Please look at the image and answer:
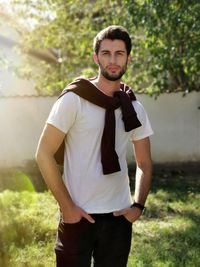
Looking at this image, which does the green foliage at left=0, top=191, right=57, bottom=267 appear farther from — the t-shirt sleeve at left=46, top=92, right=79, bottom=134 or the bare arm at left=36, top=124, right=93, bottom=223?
the t-shirt sleeve at left=46, top=92, right=79, bottom=134

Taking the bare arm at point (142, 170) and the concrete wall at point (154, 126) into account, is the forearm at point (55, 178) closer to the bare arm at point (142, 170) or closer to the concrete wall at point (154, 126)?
the bare arm at point (142, 170)

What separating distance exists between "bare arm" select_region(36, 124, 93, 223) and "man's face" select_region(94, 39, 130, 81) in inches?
16.2

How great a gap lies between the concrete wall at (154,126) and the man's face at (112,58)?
7853mm

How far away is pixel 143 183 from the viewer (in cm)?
273

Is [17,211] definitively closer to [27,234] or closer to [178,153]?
[27,234]

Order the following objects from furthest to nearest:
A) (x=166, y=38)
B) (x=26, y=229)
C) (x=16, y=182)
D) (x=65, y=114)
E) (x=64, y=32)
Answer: (x=64, y=32), (x=166, y=38), (x=16, y=182), (x=26, y=229), (x=65, y=114)


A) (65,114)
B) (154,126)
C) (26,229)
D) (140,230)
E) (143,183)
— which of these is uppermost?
(65,114)

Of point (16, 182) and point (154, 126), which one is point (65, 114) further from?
point (154, 126)

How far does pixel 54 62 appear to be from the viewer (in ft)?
52.5

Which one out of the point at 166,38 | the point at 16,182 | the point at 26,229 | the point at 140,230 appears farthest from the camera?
the point at 166,38

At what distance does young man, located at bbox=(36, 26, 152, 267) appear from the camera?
93.9 inches

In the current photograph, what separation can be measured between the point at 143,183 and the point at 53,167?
2.00 ft

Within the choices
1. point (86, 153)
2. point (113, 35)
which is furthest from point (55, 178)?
point (113, 35)

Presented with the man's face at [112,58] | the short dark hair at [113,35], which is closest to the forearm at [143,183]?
the man's face at [112,58]
